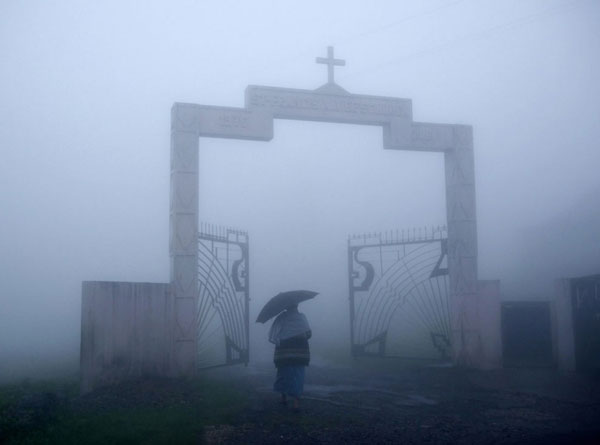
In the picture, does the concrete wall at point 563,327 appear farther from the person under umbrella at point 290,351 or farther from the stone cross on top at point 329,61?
the stone cross on top at point 329,61

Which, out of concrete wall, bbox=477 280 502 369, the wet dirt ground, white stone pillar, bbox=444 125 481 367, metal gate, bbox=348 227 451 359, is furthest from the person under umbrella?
concrete wall, bbox=477 280 502 369

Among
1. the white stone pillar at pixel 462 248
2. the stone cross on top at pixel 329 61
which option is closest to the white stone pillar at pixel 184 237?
the stone cross on top at pixel 329 61

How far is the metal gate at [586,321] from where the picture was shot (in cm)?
1079

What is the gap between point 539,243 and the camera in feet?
65.6

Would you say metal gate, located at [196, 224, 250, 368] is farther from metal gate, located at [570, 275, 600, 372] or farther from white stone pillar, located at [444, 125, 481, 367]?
metal gate, located at [570, 275, 600, 372]

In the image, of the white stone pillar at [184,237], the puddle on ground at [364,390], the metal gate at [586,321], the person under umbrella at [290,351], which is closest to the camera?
the person under umbrella at [290,351]

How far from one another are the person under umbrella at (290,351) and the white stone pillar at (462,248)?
4.47 meters

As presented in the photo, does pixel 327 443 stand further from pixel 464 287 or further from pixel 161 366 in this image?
pixel 464 287

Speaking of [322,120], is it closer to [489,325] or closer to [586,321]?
[489,325]

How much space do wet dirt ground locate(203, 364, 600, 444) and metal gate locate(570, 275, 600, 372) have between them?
453 mm

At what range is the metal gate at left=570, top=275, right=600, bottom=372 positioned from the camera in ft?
35.4

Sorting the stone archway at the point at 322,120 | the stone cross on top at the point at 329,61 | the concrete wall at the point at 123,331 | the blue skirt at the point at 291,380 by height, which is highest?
the stone cross on top at the point at 329,61

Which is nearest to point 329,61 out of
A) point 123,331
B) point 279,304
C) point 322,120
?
point 322,120

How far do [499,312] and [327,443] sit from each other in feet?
→ 21.9
